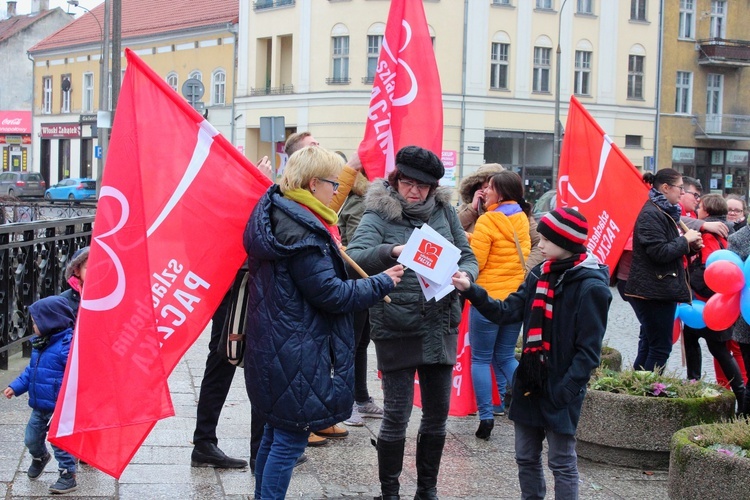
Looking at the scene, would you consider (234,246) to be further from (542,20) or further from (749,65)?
(749,65)

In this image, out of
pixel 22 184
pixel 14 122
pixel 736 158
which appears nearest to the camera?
pixel 736 158

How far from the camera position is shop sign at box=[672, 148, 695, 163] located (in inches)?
1784

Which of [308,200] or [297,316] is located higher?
[308,200]

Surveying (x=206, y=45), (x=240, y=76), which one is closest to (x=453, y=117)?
(x=240, y=76)

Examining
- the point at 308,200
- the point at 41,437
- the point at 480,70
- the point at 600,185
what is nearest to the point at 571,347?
the point at 308,200

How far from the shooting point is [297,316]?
4.35 m

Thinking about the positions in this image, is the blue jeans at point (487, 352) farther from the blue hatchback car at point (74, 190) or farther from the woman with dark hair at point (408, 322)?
the blue hatchback car at point (74, 190)

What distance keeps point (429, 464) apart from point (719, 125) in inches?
1701

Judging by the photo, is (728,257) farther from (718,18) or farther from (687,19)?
(718,18)

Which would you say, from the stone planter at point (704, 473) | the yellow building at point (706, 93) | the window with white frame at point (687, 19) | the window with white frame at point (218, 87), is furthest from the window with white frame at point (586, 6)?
the stone planter at point (704, 473)

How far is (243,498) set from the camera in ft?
16.8

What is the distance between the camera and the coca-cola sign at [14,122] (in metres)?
60.2

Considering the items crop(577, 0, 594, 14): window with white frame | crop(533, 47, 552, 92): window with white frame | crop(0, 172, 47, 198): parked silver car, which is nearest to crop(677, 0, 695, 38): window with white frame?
crop(577, 0, 594, 14): window with white frame

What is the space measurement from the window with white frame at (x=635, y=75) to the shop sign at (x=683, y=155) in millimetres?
3068
